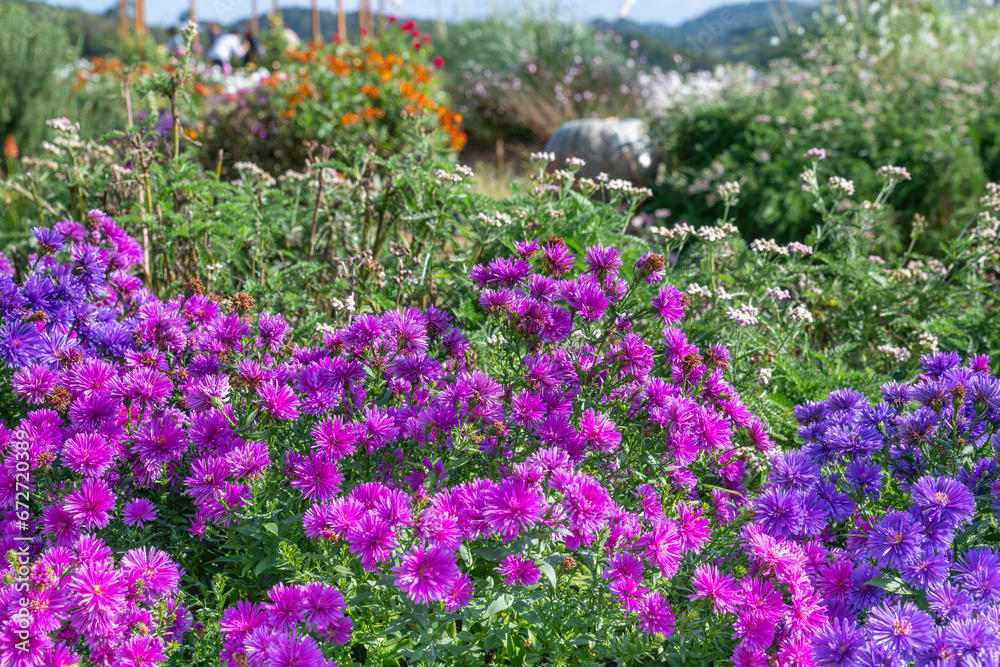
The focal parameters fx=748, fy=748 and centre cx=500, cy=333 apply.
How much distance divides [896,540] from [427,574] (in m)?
0.87

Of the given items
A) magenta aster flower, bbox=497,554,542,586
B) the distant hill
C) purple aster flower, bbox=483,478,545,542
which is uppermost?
the distant hill

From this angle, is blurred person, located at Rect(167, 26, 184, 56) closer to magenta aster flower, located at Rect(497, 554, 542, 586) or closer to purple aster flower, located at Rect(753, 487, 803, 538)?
magenta aster flower, located at Rect(497, 554, 542, 586)

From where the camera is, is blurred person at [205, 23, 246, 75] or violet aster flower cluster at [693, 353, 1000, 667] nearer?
violet aster flower cluster at [693, 353, 1000, 667]

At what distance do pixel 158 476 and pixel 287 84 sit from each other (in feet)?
19.2

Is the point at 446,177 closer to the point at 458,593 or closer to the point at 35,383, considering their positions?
the point at 35,383

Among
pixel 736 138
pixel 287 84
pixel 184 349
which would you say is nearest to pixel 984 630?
pixel 184 349

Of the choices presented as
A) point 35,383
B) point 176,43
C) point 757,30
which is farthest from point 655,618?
point 757,30

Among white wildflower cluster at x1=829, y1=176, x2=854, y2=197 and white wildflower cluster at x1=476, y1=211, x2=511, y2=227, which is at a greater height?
white wildflower cluster at x1=829, y1=176, x2=854, y2=197

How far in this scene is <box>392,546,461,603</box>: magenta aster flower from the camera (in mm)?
1250

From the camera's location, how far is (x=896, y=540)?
1.39 meters

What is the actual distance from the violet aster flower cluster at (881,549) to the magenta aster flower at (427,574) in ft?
1.56

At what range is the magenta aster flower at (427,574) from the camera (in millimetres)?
1250

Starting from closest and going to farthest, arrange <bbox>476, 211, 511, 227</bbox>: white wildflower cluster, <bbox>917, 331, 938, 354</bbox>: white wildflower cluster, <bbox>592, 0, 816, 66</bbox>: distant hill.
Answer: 1. <bbox>476, 211, 511, 227</bbox>: white wildflower cluster
2. <bbox>917, 331, 938, 354</bbox>: white wildflower cluster
3. <bbox>592, 0, 816, 66</bbox>: distant hill

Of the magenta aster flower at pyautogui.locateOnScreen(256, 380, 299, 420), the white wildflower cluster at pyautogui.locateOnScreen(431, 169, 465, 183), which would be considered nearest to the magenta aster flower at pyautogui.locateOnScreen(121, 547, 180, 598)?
the magenta aster flower at pyautogui.locateOnScreen(256, 380, 299, 420)
